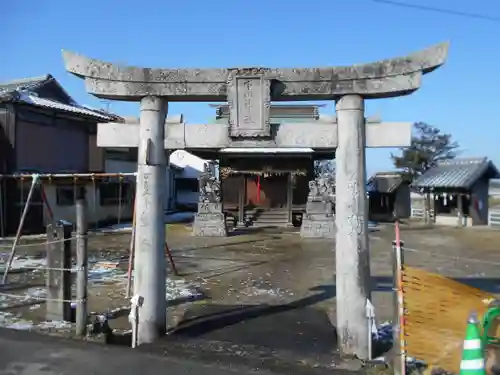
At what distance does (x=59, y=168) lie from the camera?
2241 centimetres

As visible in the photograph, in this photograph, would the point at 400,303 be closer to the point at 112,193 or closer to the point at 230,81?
the point at 230,81

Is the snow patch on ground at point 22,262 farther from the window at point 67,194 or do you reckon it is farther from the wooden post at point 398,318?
the wooden post at point 398,318

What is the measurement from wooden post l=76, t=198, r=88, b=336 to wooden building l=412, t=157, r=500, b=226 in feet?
79.7

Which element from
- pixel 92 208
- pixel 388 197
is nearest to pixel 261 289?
pixel 92 208

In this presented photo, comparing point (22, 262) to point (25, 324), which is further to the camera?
point (22, 262)

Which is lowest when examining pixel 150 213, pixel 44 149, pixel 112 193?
pixel 150 213

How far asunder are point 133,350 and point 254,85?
3.73 m

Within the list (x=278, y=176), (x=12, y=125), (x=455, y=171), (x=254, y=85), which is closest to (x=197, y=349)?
(x=254, y=85)

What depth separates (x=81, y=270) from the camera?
20.9ft

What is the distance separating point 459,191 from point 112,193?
2015 cm

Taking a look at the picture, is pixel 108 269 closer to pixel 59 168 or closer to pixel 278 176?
pixel 59 168

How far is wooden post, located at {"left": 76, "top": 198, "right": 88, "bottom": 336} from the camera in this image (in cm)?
622

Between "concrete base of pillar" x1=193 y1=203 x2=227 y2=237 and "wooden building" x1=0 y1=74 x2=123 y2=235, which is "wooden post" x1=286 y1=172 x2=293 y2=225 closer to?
"concrete base of pillar" x1=193 y1=203 x2=227 y2=237

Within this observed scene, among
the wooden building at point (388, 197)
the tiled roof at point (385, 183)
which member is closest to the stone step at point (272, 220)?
the wooden building at point (388, 197)
